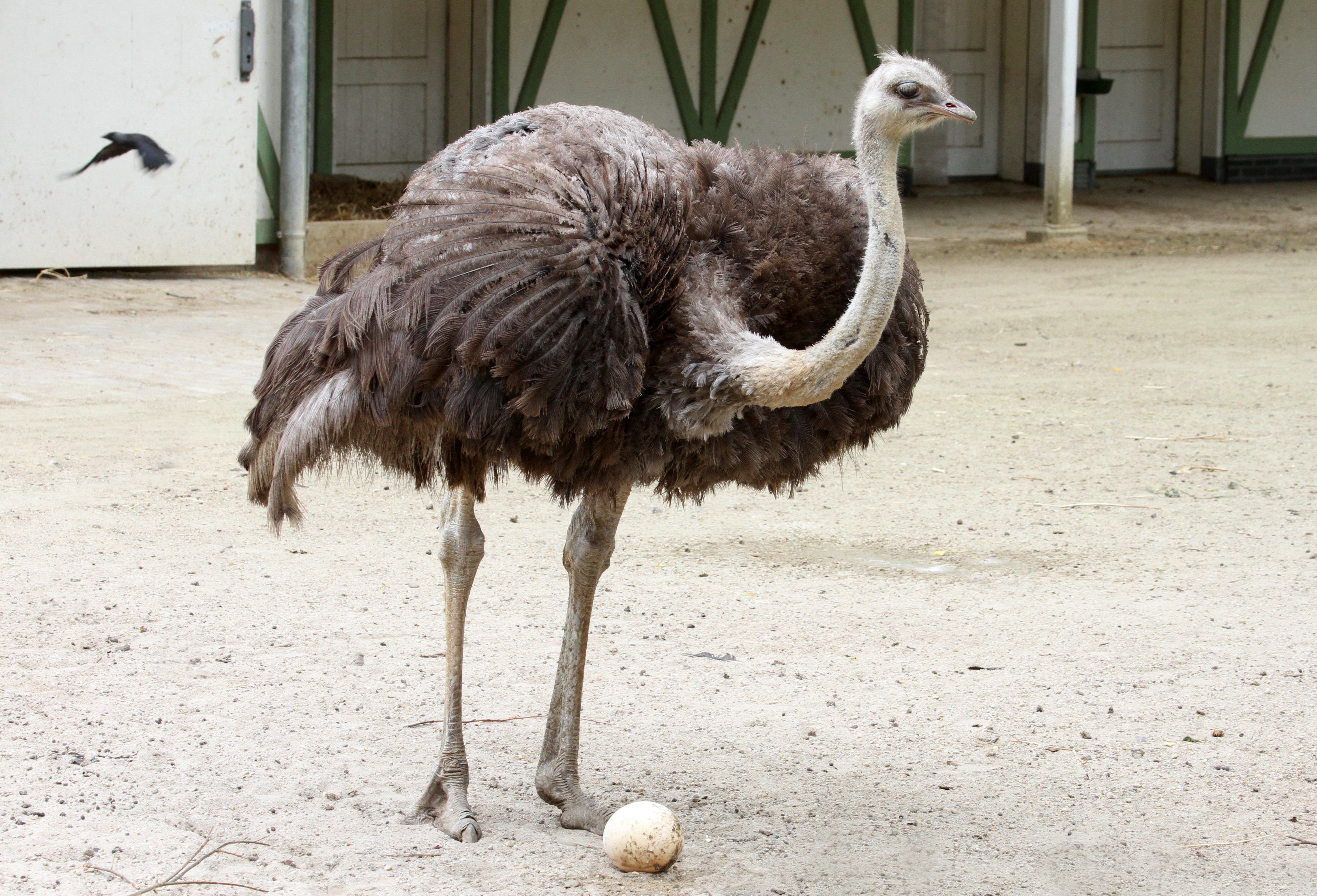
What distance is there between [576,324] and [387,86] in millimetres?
11874

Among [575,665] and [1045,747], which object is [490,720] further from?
[1045,747]

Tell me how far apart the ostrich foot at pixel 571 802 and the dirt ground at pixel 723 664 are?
3cm

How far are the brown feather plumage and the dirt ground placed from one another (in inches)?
30.6

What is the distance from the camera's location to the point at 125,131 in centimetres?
1011

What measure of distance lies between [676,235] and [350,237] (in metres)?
8.24

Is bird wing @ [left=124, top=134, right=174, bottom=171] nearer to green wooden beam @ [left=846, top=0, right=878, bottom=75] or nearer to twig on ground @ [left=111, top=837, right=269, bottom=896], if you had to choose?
green wooden beam @ [left=846, top=0, right=878, bottom=75]

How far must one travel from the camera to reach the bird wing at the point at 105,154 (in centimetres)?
1000

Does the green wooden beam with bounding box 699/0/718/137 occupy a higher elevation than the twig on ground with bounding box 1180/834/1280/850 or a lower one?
higher

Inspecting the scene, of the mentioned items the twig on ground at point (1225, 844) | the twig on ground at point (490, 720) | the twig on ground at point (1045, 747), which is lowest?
the twig on ground at point (1225, 844)

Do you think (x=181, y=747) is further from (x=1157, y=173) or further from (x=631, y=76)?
(x=1157, y=173)

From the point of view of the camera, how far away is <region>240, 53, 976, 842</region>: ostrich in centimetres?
310

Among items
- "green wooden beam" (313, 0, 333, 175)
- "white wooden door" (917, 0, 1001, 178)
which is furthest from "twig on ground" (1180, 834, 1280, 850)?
"white wooden door" (917, 0, 1001, 178)

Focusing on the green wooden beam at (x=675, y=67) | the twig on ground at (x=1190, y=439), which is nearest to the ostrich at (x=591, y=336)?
the twig on ground at (x=1190, y=439)

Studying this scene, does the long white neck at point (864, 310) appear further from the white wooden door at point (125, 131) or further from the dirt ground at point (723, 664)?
the white wooden door at point (125, 131)
